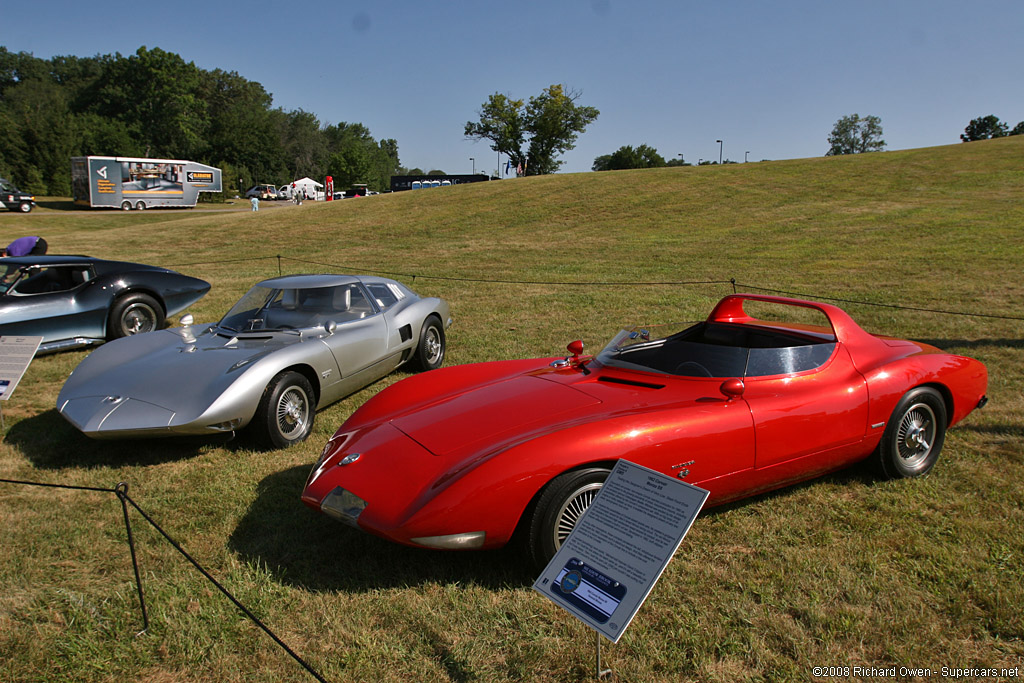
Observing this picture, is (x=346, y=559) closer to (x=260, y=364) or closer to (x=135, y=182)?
(x=260, y=364)

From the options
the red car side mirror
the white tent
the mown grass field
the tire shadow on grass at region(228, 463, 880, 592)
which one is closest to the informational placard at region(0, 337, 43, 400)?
the mown grass field

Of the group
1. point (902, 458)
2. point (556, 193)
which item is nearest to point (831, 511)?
point (902, 458)

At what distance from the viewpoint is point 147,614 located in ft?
9.26

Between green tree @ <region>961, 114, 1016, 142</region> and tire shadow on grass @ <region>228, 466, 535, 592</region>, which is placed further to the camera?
green tree @ <region>961, 114, 1016, 142</region>

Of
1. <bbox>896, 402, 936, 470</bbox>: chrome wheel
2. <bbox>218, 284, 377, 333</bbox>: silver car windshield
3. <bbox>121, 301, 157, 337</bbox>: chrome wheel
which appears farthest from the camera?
<bbox>121, 301, 157, 337</bbox>: chrome wheel

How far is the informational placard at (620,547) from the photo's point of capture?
217cm

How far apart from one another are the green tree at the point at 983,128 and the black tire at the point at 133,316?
4133 inches

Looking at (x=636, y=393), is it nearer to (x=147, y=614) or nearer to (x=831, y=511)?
(x=831, y=511)

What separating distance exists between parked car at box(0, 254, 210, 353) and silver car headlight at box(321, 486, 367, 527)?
5577 mm

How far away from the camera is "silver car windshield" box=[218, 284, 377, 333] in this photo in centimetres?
568

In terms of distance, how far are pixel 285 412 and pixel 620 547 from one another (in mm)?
3368

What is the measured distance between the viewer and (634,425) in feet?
10.5

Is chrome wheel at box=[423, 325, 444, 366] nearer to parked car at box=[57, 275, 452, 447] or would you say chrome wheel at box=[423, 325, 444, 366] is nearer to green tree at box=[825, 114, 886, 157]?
parked car at box=[57, 275, 452, 447]

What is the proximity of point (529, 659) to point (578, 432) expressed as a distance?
102 cm
